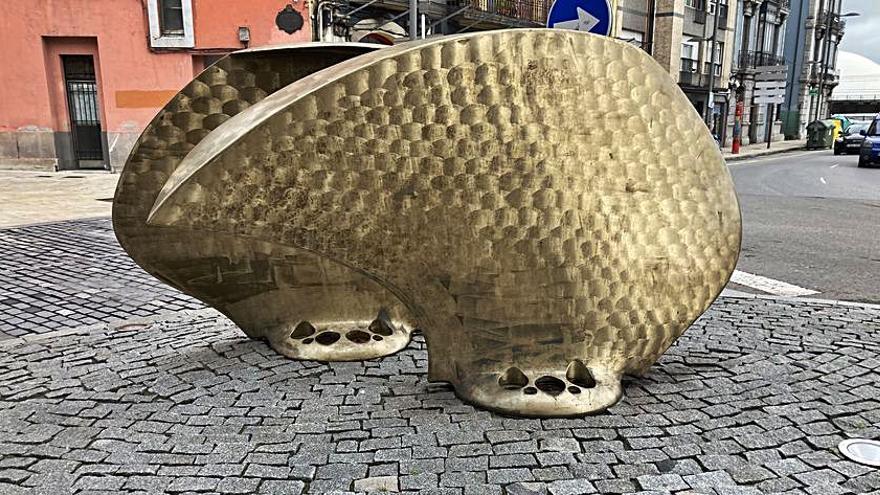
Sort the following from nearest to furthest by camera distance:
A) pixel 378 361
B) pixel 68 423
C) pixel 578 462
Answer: pixel 578 462, pixel 68 423, pixel 378 361

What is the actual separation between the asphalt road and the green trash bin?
723 inches

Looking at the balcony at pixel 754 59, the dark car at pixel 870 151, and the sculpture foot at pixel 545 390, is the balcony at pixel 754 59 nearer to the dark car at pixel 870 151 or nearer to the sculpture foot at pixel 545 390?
the dark car at pixel 870 151

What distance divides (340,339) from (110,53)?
547 inches

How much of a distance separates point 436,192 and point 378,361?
131 centimetres

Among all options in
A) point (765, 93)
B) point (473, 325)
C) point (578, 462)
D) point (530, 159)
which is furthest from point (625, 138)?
point (765, 93)

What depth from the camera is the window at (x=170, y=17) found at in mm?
14867

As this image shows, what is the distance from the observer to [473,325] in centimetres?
284

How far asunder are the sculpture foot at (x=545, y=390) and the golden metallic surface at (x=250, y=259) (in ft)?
2.99

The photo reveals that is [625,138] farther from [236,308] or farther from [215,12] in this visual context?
[215,12]

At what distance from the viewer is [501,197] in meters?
2.69

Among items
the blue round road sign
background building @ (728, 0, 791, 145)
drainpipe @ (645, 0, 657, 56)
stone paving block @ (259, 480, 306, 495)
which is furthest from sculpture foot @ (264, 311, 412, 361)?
background building @ (728, 0, 791, 145)

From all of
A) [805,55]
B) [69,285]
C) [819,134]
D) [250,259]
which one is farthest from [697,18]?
[250,259]

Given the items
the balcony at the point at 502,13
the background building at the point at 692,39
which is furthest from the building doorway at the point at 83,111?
the background building at the point at 692,39

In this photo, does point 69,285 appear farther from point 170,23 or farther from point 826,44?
point 826,44
